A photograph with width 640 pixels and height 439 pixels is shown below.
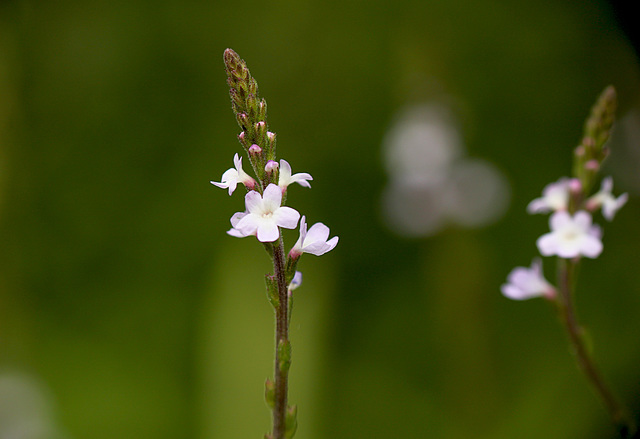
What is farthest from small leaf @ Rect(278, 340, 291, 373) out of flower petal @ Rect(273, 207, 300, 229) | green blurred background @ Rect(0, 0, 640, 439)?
green blurred background @ Rect(0, 0, 640, 439)

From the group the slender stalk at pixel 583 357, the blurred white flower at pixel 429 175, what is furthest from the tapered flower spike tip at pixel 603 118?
the blurred white flower at pixel 429 175

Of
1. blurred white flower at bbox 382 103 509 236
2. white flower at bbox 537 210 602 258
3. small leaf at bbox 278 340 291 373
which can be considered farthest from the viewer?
blurred white flower at bbox 382 103 509 236

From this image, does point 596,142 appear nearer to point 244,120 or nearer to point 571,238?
point 571,238

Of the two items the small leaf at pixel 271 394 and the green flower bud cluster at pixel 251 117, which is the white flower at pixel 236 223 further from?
the small leaf at pixel 271 394

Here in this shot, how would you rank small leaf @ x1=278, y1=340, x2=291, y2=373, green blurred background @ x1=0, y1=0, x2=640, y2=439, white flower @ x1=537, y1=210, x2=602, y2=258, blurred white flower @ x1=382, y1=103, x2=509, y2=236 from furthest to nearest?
1. blurred white flower @ x1=382, y1=103, x2=509, y2=236
2. green blurred background @ x1=0, y1=0, x2=640, y2=439
3. white flower @ x1=537, y1=210, x2=602, y2=258
4. small leaf @ x1=278, y1=340, x2=291, y2=373

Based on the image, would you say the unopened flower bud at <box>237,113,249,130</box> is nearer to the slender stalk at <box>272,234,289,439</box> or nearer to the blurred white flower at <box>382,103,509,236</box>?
the slender stalk at <box>272,234,289,439</box>

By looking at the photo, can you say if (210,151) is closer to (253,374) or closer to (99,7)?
(99,7)

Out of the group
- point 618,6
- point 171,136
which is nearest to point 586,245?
point 618,6

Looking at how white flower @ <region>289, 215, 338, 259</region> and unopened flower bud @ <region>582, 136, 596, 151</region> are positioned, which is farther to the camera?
unopened flower bud @ <region>582, 136, 596, 151</region>
